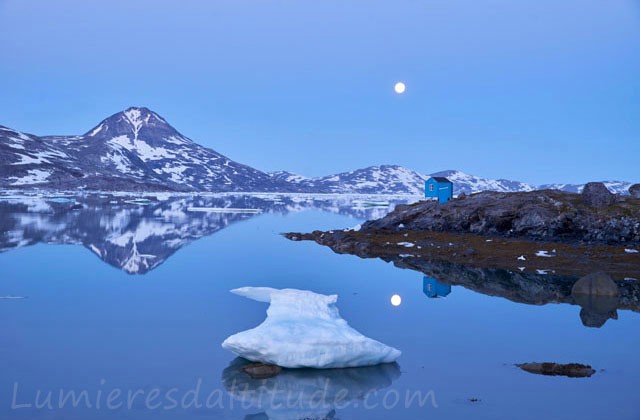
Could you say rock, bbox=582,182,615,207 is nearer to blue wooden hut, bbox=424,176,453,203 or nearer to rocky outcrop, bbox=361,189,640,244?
rocky outcrop, bbox=361,189,640,244

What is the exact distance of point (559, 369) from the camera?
595 inches

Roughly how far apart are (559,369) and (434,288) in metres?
13.1

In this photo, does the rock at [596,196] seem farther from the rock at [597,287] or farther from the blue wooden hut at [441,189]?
the rock at [597,287]

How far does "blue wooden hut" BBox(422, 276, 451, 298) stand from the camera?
26.6 meters

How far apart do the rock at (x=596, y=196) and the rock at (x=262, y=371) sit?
3791 centimetres

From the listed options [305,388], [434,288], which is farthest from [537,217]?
[305,388]

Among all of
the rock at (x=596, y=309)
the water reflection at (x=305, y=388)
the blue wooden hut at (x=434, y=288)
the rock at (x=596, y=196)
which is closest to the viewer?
the water reflection at (x=305, y=388)

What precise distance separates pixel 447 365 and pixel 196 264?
70.4 feet

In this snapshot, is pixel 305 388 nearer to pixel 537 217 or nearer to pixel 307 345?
pixel 307 345

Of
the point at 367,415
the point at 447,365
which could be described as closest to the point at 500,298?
the point at 447,365

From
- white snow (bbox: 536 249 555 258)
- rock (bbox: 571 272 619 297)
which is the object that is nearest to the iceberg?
rock (bbox: 571 272 619 297)

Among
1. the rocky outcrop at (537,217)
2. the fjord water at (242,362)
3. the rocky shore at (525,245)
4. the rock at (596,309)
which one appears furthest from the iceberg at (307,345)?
the rocky outcrop at (537,217)

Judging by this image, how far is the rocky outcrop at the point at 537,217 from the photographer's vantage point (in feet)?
132

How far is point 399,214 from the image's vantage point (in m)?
53.4
